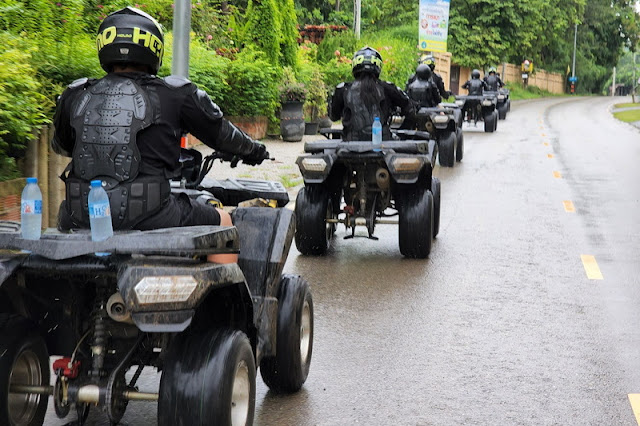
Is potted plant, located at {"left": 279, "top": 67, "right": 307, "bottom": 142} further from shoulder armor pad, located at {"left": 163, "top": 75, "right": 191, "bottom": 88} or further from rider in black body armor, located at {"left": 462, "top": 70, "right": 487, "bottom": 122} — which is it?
shoulder armor pad, located at {"left": 163, "top": 75, "right": 191, "bottom": 88}

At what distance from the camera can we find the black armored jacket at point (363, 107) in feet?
35.1

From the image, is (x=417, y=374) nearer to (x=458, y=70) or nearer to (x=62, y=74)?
(x=62, y=74)

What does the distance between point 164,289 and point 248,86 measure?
691 inches

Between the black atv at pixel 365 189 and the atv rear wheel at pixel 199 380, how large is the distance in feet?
18.4

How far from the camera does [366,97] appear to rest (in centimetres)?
1071

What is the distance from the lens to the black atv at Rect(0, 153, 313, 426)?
13.0ft

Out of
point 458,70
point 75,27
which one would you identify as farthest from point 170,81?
point 458,70

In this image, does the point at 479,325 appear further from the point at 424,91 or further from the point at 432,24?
the point at 432,24

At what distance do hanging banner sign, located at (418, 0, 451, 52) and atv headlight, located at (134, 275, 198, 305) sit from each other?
135ft

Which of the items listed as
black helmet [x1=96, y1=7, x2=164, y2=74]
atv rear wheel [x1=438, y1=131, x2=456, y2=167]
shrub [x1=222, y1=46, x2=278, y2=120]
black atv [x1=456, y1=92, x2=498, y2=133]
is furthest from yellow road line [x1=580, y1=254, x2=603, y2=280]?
black atv [x1=456, y1=92, x2=498, y2=133]

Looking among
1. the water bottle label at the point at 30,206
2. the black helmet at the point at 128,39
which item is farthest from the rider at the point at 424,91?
the water bottle label at the point at 30,206

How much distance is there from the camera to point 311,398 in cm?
564

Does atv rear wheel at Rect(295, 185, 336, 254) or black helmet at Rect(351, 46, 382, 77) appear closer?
atv rear wheel at Rect(295, 185, 336, 254)

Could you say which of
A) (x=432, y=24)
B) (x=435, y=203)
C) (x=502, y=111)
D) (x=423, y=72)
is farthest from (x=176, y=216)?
(x=432, y=24)
